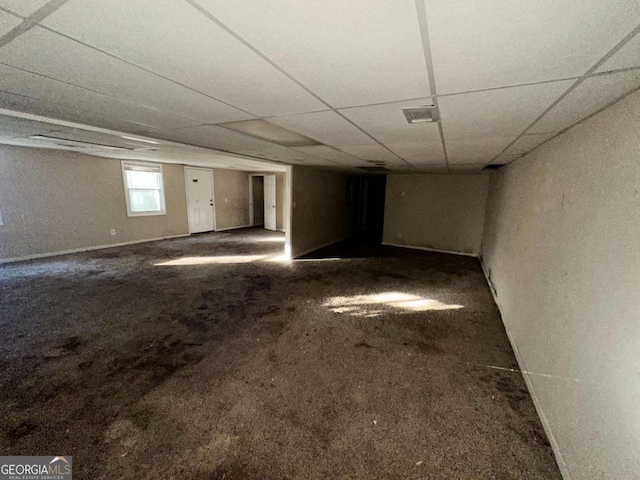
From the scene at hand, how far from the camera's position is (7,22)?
971 millimetres

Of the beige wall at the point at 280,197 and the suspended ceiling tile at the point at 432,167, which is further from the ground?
the suspended ceiling tile at the point at 432,167

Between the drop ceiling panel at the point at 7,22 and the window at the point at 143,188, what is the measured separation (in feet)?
21.8

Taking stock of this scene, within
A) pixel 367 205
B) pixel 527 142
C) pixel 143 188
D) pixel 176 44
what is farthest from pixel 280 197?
pixel 176 44

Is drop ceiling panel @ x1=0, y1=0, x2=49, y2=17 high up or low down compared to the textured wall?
up

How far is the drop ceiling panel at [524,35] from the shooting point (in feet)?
2.52

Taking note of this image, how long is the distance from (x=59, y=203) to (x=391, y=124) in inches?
272

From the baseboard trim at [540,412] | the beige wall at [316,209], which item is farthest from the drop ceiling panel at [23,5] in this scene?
the beige wall at [316,209]

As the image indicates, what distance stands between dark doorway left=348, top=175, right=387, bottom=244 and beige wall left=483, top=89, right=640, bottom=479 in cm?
629

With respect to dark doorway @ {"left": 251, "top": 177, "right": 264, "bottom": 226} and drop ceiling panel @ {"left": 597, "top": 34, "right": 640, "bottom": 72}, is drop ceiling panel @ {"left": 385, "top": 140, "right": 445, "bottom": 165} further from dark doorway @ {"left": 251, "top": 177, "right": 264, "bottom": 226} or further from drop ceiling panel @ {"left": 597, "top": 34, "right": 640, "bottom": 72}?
dark doorway @ {"left": 251, "top": 177, "right": 264, "bottom": 226}

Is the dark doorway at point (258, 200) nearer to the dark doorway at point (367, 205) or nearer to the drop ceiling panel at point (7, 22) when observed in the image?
the dark doorway at point (367, 205)

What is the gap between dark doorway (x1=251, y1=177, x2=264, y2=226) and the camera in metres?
10.3

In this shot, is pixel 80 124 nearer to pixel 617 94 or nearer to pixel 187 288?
pixel 187 288

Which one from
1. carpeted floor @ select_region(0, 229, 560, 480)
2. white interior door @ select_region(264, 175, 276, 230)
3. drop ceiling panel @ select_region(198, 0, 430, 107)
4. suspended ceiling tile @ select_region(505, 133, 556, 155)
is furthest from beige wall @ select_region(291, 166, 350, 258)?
drop ceiling panel @ select_region(198, 0, 430, 107)

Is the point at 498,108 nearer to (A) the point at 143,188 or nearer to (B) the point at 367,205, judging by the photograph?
(A) the point at 143,188
